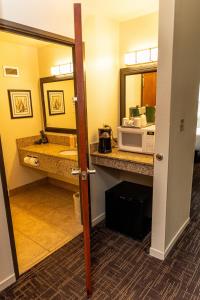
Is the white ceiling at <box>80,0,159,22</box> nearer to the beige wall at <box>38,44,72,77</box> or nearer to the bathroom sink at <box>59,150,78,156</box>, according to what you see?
the beige wall at <box>38,44,72,77</box>

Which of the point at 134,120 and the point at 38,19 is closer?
the point at 38,19

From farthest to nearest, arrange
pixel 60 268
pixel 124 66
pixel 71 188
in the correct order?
pixel 71 188 → pixel 124 66 → pixel 60 268

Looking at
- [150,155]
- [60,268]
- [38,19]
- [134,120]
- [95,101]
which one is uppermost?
[38,19]

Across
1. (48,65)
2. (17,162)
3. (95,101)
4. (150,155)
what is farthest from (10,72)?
(150,155)

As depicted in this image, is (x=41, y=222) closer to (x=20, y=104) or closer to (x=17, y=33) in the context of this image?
(x=20, y=104)

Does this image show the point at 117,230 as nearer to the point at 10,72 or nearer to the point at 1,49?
the point at 10,72

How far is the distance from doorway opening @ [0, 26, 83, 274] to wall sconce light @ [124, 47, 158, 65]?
933mm

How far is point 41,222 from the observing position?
2805 mm

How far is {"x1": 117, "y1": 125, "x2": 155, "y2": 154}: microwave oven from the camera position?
227cm

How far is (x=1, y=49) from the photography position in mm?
3166

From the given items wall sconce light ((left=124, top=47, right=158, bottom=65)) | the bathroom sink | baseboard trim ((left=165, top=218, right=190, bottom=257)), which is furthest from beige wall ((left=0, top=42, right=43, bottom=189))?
baseboard trim ((left=165, top=218, right=190, bottom=257))

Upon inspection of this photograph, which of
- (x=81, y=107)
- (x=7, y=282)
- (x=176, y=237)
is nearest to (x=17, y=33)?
(x=81, y=107)

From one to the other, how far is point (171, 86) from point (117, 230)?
1723 millimetres

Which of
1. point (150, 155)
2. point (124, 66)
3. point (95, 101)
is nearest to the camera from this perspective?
point (150, 155)
